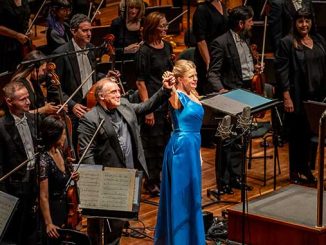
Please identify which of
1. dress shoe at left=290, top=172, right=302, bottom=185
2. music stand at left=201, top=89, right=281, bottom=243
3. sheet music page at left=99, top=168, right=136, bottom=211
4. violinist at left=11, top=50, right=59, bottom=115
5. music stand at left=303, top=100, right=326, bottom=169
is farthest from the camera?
dress shoe at left=290, top=172, right=302, bottom=185

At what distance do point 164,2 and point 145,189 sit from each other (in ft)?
19.3

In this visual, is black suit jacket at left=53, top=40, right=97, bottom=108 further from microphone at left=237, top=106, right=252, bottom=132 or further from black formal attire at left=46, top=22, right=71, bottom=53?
microphone at left=237, top=106, right=252, bottom=132

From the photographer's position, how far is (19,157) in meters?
5.75

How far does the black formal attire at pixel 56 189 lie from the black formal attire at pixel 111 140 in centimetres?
32

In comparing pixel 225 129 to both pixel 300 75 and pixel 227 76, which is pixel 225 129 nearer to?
pixel 227 76

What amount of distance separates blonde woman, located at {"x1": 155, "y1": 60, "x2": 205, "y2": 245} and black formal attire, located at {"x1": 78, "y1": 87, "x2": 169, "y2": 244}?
A: 0.17m

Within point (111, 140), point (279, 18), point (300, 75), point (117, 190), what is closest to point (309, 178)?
point (300, 75)

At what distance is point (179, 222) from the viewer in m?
5.84

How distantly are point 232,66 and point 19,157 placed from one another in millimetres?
2441

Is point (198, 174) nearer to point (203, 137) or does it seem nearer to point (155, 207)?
point (155, 207)

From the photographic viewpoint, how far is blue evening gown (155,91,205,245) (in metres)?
5.84

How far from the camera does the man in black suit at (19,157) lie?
18.5 ft

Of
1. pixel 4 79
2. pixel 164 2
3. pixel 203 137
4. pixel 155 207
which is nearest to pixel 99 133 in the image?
pixel 4 79

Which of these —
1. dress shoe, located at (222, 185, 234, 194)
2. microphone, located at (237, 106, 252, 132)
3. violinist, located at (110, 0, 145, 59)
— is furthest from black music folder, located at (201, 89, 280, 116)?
violinist, located at (110, 0, 145, 59)
